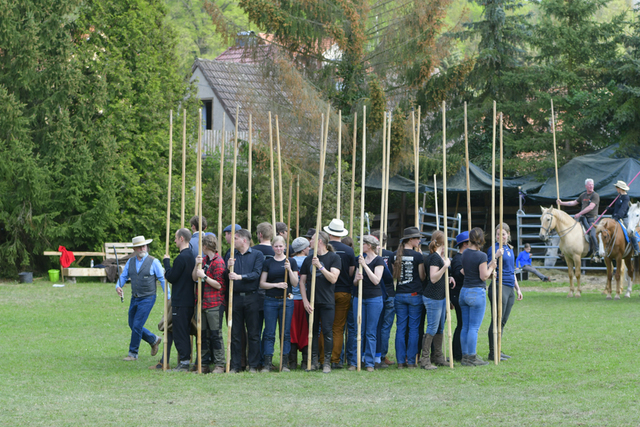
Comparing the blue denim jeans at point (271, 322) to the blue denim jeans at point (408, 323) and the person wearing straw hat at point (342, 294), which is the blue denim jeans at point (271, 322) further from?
the blue denim jeans at point (408, 323)

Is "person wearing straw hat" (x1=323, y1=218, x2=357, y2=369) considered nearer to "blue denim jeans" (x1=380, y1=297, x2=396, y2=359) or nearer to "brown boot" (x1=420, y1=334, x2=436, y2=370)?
"blue denim jeans" (x1=380, y1=297, x2=396, y2=359)

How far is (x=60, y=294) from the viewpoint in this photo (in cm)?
1847

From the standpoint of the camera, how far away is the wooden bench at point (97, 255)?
21.4m

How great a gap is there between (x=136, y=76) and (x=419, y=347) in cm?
1612

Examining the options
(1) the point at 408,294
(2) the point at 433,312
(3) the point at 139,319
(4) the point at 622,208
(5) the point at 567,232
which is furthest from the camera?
(5) the point at 567,232

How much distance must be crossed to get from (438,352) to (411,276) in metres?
1.11

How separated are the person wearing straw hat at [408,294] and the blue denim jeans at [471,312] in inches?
21.5

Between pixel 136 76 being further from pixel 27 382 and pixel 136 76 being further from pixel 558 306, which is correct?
pixel 27 382

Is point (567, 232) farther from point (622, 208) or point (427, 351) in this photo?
point (427, 351)

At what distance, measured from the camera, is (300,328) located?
10086 millimetres

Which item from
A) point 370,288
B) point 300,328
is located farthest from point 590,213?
point 300,328

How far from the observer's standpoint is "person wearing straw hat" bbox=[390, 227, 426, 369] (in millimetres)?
9836

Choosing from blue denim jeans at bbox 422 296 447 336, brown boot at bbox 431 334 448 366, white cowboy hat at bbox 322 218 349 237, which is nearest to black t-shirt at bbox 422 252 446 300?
blue denim jeans at bbox 422 296 447 336

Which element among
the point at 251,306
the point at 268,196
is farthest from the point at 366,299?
the point at 268,196
